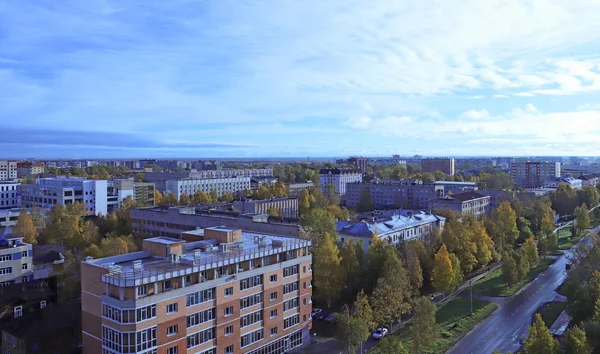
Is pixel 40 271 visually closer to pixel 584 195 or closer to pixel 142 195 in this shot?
pixel 142 195

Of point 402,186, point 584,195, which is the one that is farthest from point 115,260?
point 584,195

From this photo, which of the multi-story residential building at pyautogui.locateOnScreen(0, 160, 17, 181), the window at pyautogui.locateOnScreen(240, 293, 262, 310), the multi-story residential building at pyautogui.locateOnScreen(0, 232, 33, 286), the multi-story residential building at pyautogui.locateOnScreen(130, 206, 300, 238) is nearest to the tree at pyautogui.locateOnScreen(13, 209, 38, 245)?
the multi-story residential building at pyautogui.locateOnScreen(0, 232, 33, 286)

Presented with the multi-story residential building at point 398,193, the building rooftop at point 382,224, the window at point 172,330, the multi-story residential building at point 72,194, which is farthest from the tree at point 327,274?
the multi-story residential building at point 72,194

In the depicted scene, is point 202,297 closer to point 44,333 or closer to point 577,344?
point 44,333

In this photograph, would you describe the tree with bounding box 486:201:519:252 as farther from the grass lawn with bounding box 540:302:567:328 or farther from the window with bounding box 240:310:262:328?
the window with bounding box 240:310:262:328

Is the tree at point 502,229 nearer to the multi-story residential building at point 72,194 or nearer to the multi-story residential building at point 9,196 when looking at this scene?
the multi-story residential building at point 72,194

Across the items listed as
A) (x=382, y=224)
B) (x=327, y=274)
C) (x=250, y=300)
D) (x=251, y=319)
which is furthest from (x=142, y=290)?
(x=382, y=224)
